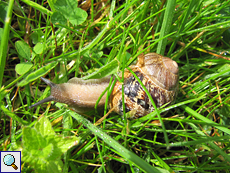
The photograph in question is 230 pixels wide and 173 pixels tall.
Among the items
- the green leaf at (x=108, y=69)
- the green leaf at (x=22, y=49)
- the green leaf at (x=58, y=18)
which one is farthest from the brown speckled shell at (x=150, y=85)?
the green leaf at (x=22, y=49)

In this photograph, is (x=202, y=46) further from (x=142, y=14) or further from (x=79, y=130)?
(x=79, y=130)

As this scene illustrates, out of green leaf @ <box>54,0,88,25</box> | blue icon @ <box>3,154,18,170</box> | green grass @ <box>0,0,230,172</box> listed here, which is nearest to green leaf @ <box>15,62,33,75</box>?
green grass @ <box>0,0,230,172</box>

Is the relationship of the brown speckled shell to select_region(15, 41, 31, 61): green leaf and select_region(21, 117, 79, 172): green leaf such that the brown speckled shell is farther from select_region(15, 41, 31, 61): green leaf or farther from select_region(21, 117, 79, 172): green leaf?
select_region(15, 41, 31, 61): green leaf

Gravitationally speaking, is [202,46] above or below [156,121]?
above

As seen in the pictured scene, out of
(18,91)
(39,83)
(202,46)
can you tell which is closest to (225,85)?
(202,46)

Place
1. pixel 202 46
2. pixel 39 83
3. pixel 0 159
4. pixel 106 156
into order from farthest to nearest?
1. pixel 202 46
2. pixel 39 83
3. pixel 106 156
4. pixel 0 159
